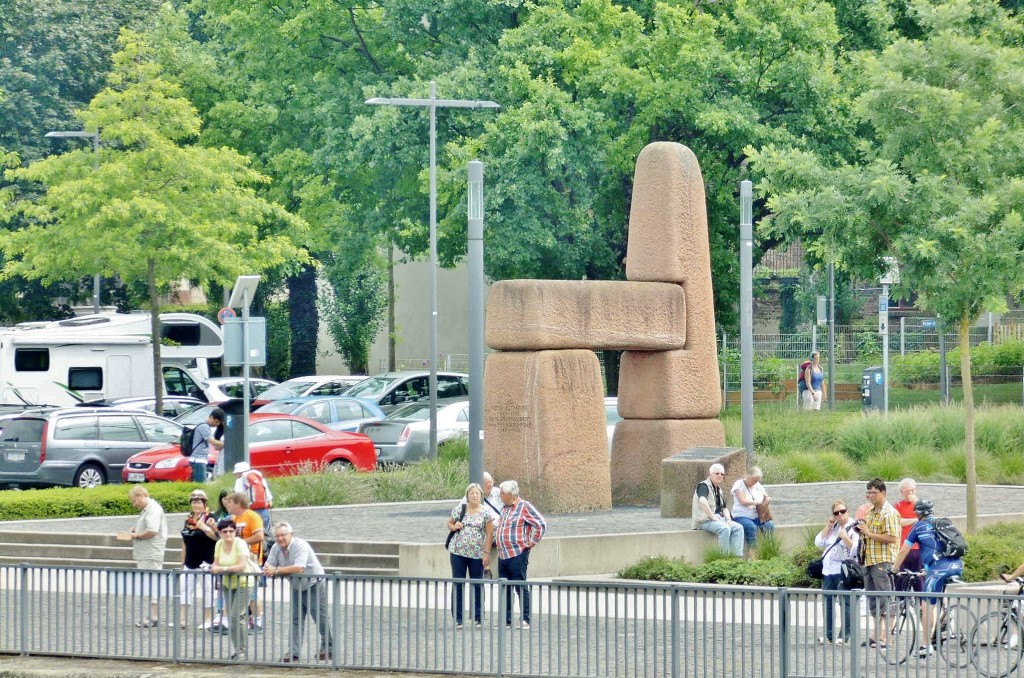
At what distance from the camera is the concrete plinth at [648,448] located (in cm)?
2288

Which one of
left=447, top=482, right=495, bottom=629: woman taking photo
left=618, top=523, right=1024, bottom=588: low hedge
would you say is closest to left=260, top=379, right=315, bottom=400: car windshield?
left=618, top=523, right=1024, bottom=588: low hedge

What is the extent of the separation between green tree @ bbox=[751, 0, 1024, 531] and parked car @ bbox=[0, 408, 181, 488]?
43.0 feet

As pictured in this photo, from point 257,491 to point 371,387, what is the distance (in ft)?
67.8

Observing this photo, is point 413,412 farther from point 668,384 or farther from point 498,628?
point 498,628

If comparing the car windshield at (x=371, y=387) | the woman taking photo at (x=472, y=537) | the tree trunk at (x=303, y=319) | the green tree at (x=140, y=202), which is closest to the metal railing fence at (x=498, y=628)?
the woman taking photo at (x=472, y=537)

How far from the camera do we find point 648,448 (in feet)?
75.5

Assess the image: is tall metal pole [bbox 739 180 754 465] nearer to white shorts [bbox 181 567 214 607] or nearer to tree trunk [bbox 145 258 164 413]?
white shorts [bbox 181 567 214 607]

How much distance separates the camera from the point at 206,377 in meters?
42.0

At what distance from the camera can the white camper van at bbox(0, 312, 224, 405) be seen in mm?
38000

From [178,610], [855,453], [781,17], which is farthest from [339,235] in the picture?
[178,610]

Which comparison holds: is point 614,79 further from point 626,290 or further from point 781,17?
point 626,290

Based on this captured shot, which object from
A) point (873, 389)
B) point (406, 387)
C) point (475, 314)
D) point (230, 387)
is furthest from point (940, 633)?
point (230, 387)

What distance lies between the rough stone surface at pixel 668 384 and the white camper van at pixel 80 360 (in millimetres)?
16988

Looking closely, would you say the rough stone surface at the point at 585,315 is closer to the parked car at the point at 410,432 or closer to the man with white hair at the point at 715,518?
the man with white hair at the point at 715,518
